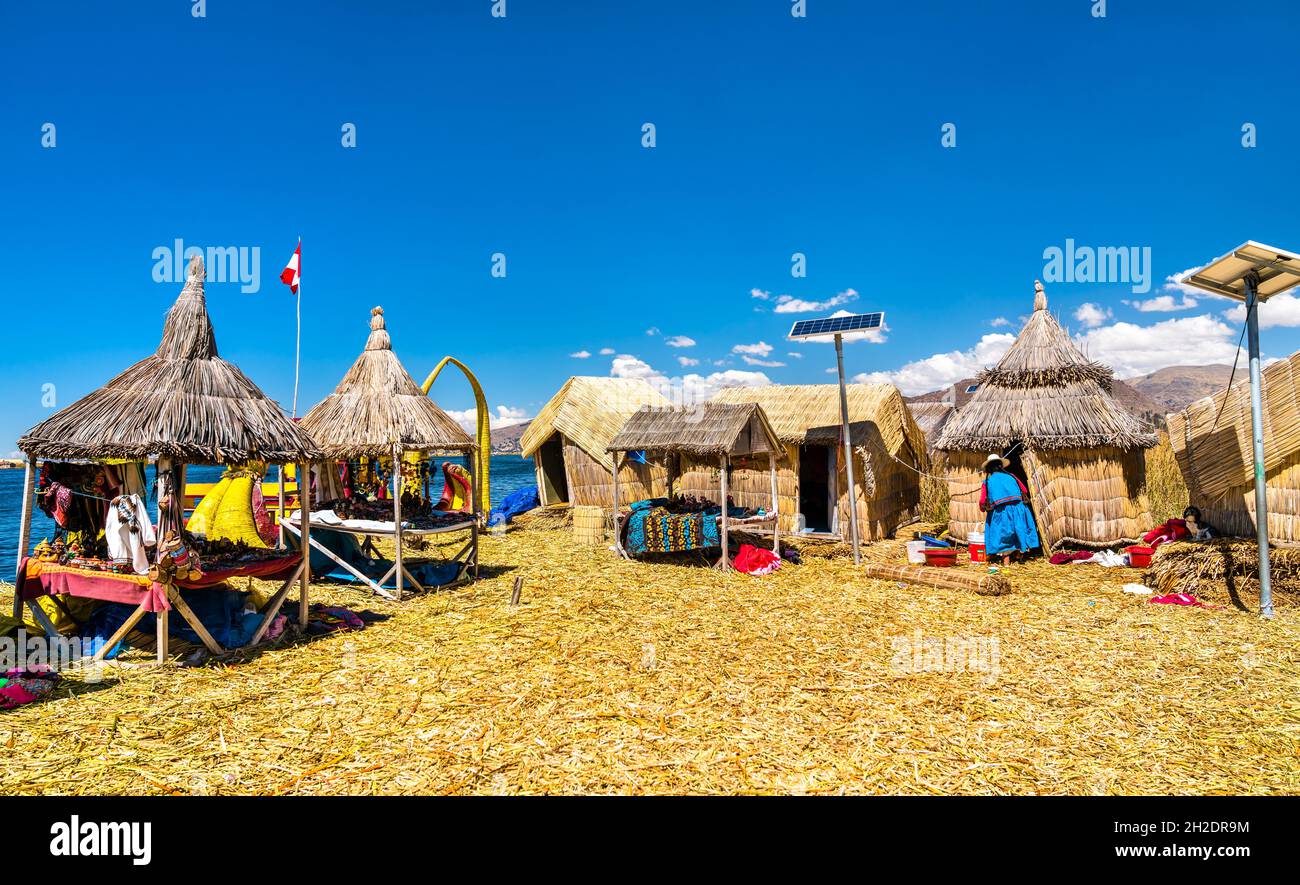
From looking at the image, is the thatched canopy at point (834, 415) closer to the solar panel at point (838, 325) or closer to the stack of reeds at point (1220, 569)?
the solar panel at point (838, 325)

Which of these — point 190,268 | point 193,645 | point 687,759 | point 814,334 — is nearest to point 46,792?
point 193,645

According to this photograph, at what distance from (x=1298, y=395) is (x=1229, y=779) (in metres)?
7.85

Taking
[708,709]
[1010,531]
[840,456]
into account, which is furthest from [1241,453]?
[708,709]

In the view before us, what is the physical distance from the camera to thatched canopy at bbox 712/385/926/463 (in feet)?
51.3

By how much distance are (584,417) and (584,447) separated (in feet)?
3.69

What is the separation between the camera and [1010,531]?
41.5 ft

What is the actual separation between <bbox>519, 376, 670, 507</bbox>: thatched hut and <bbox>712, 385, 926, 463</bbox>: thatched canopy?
3.99 m

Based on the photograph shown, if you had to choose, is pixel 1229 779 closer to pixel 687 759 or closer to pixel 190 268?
pixel 687 759

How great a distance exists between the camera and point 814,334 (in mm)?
12672

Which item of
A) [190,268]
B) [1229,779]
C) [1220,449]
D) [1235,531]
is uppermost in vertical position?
[190,268]

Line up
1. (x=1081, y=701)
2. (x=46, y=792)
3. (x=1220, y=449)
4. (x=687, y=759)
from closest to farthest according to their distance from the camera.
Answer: (x=46, y=792) → (x=687, y=759) → (x=1081, y=701) → (x=1220, y=449)

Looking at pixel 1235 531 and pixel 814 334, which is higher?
pixel 814 334

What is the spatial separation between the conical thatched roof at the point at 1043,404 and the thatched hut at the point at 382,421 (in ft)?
31.0

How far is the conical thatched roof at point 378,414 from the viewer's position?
10.2 m
